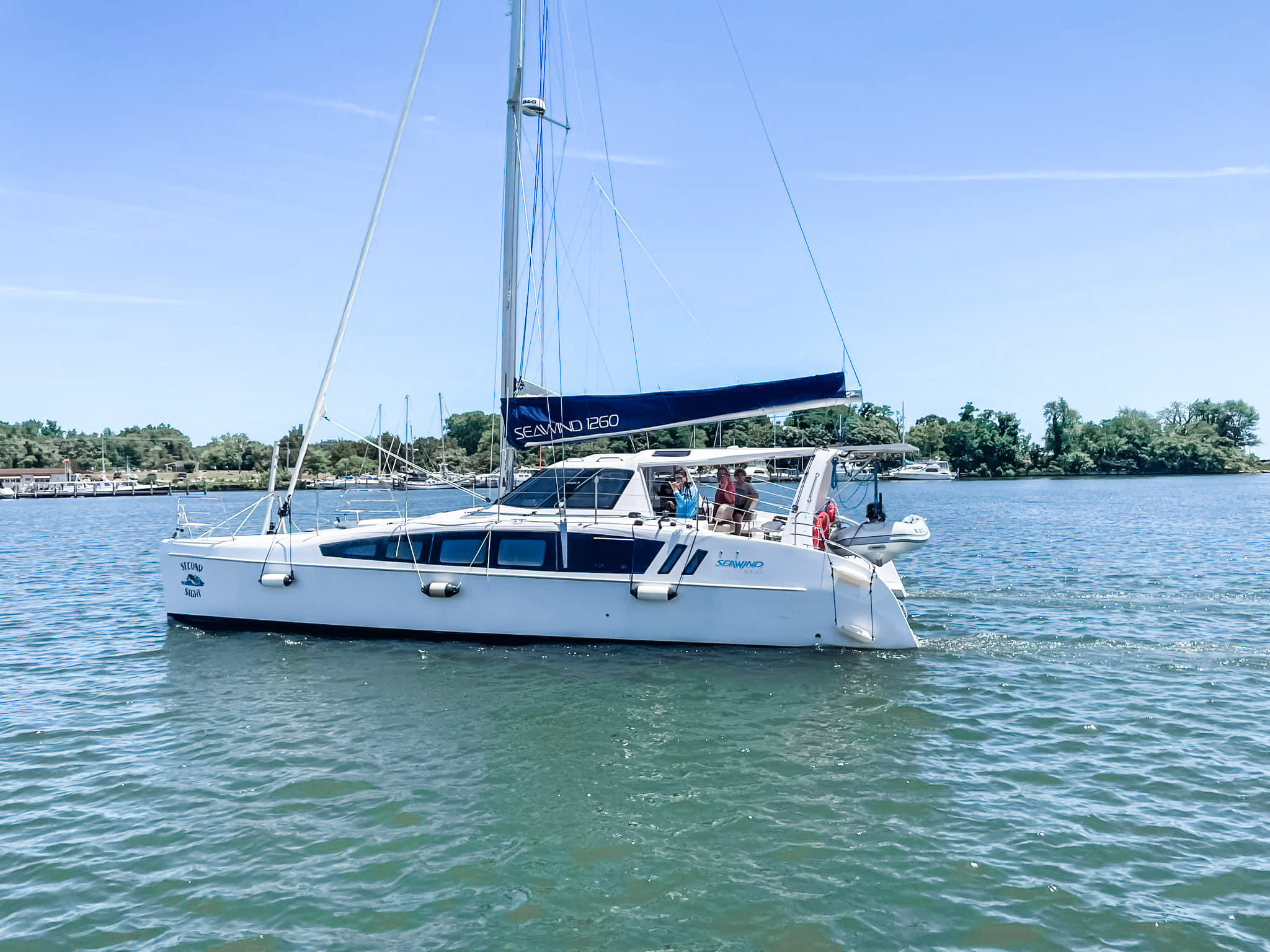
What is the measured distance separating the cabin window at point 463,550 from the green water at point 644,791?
4.75 feet

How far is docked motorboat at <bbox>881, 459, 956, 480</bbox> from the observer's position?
100 meters

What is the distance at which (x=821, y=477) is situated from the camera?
14164 mm

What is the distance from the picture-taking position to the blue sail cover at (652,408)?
13828 millimetres

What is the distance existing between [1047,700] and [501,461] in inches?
377

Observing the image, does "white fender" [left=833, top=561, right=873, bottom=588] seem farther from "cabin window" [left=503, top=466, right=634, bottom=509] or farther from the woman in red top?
"cabin window" [left=503, top=466, right=634, bottom=509]

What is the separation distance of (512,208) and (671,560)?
281 inches

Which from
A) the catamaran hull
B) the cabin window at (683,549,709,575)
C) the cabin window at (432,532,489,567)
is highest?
the cabin window at (432,532,489,567)

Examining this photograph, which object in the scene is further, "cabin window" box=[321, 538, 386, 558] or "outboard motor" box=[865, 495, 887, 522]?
"outboard motor" box=[865, 495, 887, 522]

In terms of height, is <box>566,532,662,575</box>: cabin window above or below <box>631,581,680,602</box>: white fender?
above

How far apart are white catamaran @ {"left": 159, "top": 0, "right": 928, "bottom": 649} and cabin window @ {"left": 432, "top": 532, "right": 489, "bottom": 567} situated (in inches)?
0.9

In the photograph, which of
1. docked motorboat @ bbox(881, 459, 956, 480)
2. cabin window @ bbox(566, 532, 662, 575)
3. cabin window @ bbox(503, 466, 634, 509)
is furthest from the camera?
docked motorboat @ bbox(881, 459, 956, 480)

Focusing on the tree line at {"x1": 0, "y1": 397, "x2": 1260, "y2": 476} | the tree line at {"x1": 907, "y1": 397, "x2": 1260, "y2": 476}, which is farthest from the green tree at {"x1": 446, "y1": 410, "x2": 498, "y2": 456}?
the tree line at {"x1": 907, "y1": 397, "x2": 1260, "y2": 476}

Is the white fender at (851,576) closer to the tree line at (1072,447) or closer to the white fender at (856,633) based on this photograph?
the white fender at (856,633)

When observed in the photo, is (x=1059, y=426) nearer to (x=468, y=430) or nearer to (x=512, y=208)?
(x=468, y=430)
